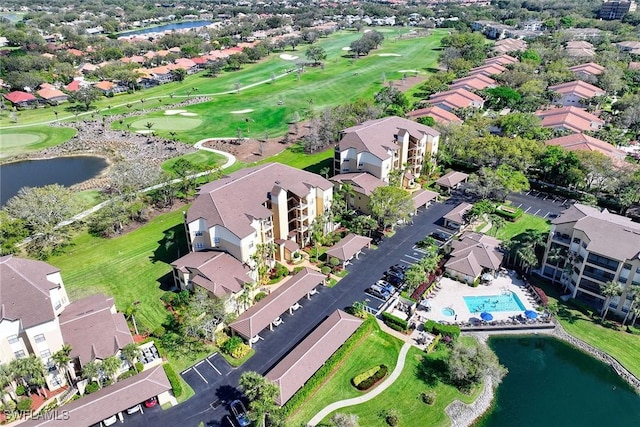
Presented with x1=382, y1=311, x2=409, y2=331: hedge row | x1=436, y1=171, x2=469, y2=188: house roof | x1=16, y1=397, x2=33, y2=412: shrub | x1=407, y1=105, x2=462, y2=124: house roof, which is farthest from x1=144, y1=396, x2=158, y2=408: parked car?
x1=407, y1=105, x2=462, y2=124: house roof

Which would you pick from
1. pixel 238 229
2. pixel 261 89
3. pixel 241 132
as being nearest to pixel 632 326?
pixel 238 229

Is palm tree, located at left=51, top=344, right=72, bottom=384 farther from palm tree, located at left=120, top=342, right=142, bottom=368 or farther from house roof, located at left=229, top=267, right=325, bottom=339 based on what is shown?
house roof, located at left=229, top=267, right=325, bottom=339

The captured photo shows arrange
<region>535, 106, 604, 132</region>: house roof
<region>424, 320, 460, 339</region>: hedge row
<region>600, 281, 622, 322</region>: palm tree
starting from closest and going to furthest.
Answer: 1. <region>424, 320, 460, 339</region>: hedge row
2. <region>600, 281, 622, 322</region>: palm tree
3. <region>535, 106, 604, 132</region>: house roof

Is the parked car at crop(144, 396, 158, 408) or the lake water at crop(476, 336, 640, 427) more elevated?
the parked car at crop(144, 396, 158, 408)

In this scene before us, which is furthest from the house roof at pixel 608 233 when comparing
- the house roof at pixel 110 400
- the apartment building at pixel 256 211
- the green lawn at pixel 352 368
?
the house roof at pixel 110 400

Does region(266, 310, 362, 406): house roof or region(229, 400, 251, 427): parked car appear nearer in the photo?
region(229, 400, 251, 427): parked car

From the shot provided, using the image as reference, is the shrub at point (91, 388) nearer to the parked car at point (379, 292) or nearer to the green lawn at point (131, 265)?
the green lawn at point (131, 265)
